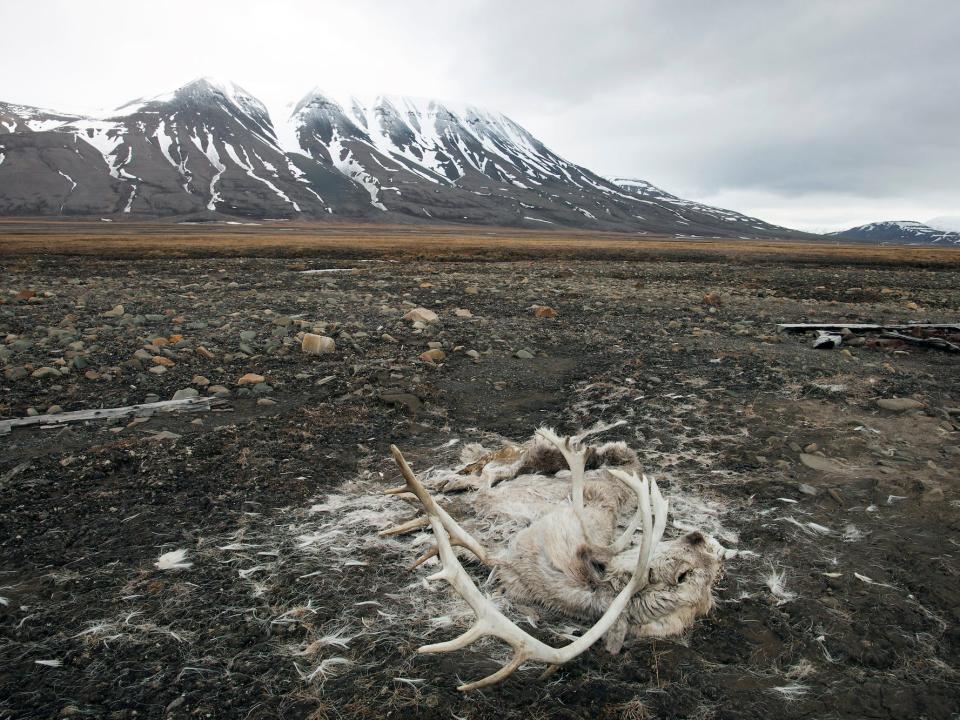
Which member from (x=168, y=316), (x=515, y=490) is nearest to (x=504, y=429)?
(x=515, y=490)

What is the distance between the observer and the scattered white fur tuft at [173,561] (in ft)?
11.3

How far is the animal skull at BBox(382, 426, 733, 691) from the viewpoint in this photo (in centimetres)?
248

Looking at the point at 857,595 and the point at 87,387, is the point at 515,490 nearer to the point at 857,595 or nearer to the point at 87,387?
the point at 857,595

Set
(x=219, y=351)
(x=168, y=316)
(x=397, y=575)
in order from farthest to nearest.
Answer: (x=168, y=316), (x=219, y=351), (x=397, y=575)

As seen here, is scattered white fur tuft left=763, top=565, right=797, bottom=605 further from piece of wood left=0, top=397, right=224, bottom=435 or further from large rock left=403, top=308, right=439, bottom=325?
large rock left=403, top=308, right=439, bottom=325

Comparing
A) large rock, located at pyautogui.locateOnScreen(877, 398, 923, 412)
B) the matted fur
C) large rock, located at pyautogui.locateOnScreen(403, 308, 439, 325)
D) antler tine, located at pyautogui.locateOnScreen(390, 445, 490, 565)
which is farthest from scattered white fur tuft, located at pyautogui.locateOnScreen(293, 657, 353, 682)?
large rock, located at pyautogui.locateOnScreen(403, 308, 439, 325)

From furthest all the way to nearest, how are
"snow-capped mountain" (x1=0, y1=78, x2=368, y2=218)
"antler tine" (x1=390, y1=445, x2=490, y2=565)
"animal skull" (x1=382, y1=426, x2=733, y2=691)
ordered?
"snow-capped mountain" (x1=0, y1=78, x2=368, y2=218)
"antler tine" (x1=390, y1=445, x2=490, y2=565)
"animal skull" (x1=382, y1=426, x2=733, y2=691)

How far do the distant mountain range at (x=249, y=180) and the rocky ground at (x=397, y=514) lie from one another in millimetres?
119544

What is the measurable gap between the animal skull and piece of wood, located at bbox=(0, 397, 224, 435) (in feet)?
12.8

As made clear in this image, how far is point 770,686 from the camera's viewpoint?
2.59 meters

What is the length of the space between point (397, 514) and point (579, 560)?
154 centimetres

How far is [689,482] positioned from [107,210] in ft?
453

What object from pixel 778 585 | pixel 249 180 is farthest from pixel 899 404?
pixel 249 180

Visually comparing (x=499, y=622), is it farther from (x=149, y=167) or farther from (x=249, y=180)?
(x=149, y=167)
